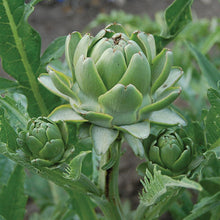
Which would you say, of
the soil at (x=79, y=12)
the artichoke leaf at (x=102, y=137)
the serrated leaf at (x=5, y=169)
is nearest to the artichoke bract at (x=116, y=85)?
the artichoke leaf at (x=102, y=137)

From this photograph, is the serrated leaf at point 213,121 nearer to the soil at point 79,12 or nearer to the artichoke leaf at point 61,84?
the artichoke leaf at point 61,84

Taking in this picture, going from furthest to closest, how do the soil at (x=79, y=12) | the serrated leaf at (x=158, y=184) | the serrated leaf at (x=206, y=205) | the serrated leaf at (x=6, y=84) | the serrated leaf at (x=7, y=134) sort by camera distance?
the soil at (x=79, y=12) → the serrated leaf at (x=6, y=84) → the serrated leaf at (x=206, y=205) → the serrated leaf at (x=7, y=134) → the serrated leaf at (x=158, y=184)

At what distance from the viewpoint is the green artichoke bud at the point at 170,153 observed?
0.62m

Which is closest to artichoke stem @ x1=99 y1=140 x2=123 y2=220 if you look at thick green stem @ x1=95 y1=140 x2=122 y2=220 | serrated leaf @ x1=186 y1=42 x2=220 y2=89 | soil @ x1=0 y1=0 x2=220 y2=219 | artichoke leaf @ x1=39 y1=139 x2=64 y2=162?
thick green stem @ x1=95 y1=140 x2=122 y2=220

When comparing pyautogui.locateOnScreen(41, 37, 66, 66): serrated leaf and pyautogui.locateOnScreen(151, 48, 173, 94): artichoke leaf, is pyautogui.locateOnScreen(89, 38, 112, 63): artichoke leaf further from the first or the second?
pyautogui.locateOnScreen(41, 37, 66, 66): serrated leaf

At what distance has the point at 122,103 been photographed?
0.56 meters

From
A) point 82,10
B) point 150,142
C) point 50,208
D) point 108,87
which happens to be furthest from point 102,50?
point 82,10

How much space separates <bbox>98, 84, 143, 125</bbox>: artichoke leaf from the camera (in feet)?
1.77

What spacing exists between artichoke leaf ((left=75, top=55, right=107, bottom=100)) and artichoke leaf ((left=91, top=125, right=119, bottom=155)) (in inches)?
2.0

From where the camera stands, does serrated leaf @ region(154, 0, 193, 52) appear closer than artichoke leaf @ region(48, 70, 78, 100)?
No

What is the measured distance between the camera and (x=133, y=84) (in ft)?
1.82

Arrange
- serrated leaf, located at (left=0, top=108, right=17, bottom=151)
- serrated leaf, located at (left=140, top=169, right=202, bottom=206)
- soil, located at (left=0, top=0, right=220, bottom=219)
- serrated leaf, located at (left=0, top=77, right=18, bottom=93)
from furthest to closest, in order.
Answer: soil, located at (left=0, top=0, right=220, bottom=219) → serrated leaf, located at (left=0, top=77, right=18, bottom=93) → serrated leaf, located at (left=0, top=108, right=17, bottom=151) → serrated leaf, located at (left=140, top=169, right=202, bottom=206)

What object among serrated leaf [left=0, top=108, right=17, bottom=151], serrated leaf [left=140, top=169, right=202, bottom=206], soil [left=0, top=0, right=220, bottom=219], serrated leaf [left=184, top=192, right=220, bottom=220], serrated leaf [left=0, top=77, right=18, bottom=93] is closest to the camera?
serrated leaf [left=140, top=169, right=202, bottom=206]

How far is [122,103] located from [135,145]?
0.23 feet
